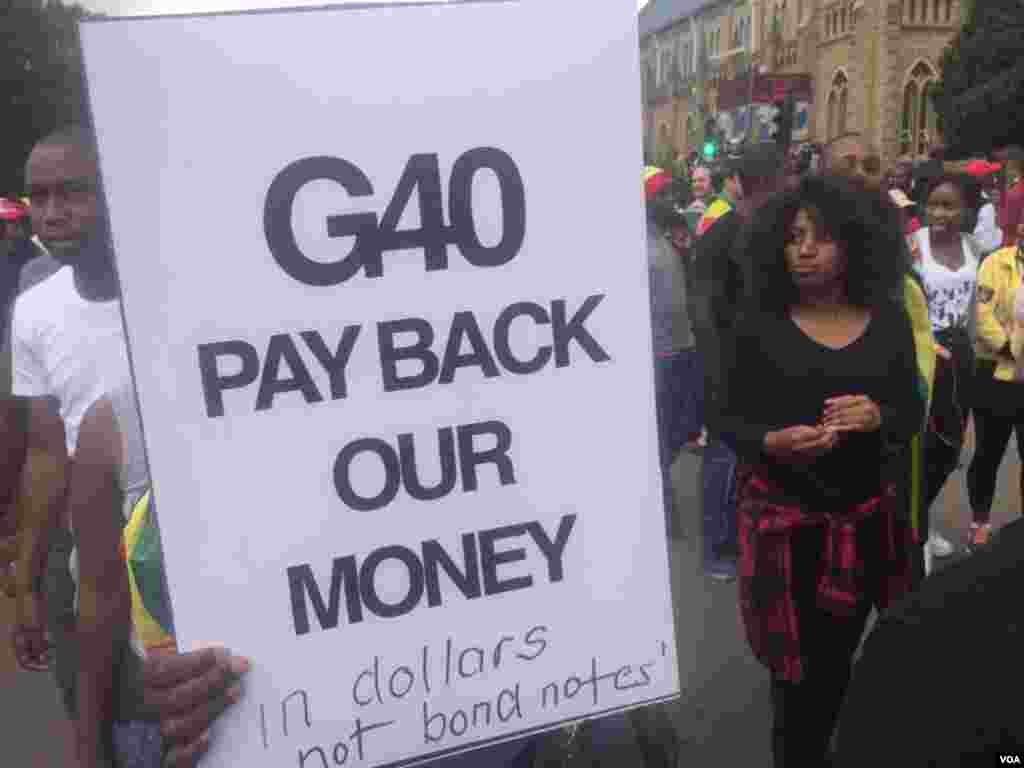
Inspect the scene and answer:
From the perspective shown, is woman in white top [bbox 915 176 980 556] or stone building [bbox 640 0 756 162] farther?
stone building [bbox 640 0 756 162]

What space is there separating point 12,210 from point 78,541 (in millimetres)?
8493

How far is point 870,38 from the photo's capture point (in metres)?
47.1

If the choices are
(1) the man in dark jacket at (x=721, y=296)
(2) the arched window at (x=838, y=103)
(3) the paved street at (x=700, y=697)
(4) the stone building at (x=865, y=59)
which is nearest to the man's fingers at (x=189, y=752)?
(3) the paved street at (x=700, y=697)

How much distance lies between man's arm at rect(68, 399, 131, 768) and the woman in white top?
332cm

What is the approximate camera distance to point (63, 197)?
2.18 meters

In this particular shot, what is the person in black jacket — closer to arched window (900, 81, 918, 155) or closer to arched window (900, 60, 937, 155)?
arched window (900, 81, 918, 155)

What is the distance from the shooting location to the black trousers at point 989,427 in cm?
457

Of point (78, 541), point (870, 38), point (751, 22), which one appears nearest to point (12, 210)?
point (78, 541)

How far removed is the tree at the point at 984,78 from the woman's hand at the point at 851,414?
3028 centimetres

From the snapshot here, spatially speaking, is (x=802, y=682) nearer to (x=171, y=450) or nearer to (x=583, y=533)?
(x=583, y=533)

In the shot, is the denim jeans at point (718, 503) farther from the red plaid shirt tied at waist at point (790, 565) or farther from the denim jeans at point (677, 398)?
the red plaid shirt tied at waist at point (790, 565)

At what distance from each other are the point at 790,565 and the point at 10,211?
8736 millimetres

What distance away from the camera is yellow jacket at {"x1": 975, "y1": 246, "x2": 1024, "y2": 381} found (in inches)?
177

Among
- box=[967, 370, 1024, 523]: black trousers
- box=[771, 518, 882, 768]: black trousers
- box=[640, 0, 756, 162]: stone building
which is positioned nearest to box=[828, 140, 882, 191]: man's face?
box=[967, 370, 1024, 523]: black trousers
